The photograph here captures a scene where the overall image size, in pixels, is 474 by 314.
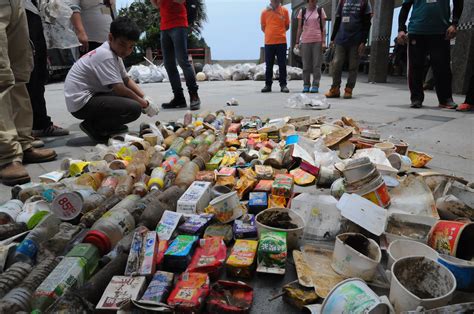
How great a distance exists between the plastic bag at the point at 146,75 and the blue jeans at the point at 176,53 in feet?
19.1

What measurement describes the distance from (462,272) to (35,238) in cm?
166

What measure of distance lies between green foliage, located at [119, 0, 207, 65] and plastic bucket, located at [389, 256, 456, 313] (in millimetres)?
17928

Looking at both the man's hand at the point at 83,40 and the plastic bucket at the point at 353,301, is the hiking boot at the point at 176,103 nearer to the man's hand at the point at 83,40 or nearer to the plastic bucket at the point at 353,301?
the man's hand at the point at 83,40

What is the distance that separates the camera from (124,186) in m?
1.96

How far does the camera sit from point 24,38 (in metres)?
2.44

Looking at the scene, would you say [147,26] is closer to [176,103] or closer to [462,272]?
[176,103]

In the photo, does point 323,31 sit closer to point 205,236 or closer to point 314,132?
point 314,132

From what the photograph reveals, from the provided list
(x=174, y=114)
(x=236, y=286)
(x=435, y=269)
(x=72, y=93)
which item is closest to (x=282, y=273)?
(x=236, y=286)

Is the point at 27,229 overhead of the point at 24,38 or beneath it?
beneath

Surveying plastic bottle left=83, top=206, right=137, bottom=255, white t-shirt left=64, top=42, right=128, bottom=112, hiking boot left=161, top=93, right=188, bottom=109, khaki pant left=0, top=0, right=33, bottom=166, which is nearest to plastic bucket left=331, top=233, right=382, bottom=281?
plastic bottle left=83, top=206, right=137, bottom=255

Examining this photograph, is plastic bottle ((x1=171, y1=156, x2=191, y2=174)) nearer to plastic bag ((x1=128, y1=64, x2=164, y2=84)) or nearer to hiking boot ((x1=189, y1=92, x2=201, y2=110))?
hiking boot ((x1=189, y1=92, x2=201, y2=110))

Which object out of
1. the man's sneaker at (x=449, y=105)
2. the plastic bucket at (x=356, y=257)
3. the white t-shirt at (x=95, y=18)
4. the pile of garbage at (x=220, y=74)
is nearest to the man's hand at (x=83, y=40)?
the white t-shirt at (x=95, y=18)

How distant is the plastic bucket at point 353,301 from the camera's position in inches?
36.4

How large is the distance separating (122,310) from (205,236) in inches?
21.5
